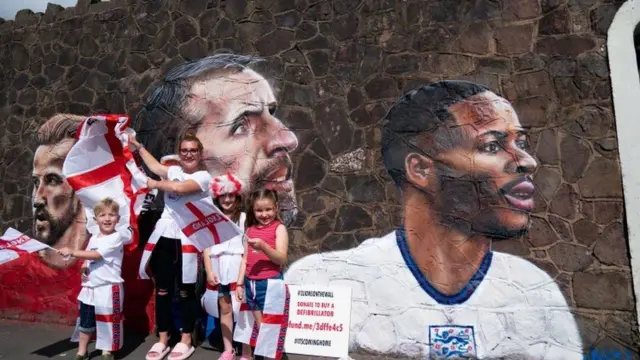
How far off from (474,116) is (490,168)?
1.75ft

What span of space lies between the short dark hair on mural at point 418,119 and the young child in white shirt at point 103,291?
2685 mm

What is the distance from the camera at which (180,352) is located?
4.23m

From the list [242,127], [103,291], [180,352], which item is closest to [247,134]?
[242,127]

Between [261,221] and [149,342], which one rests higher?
[261,221]

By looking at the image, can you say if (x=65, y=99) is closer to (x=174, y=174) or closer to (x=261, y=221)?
(x=174, y=174)

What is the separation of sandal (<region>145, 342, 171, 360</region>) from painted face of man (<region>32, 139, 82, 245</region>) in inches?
92.7

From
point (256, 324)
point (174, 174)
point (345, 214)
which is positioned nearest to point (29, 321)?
point (174, 174)

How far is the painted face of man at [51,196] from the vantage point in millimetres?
5781

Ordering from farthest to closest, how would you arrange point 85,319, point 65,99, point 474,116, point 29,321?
1. point 65,99
2. point 29,321
3. point 474,116
4. point 85,319

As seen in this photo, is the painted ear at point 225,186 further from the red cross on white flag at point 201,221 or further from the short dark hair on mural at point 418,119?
the short dark hair on mural at point 418,119

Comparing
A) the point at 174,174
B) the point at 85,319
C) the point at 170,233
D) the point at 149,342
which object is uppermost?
the point at 174,174

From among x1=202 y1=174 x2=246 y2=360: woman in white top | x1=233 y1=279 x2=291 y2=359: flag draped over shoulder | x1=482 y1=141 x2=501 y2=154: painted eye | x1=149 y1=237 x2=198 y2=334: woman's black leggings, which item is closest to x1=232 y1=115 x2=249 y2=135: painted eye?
x1=202 y1=174 x2=246 y2=360: woman in white top

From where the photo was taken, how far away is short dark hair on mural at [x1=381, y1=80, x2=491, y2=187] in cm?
454

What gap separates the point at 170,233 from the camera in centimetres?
436
